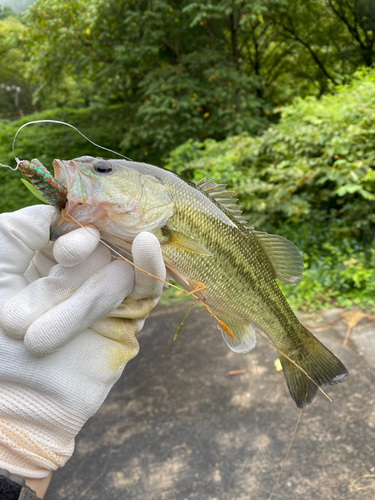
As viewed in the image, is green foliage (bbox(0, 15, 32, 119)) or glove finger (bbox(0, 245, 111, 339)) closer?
glove finger (bbox(0, 245, 111, 339))

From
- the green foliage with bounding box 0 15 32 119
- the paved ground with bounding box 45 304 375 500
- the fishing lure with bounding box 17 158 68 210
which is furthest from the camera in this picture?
the green foliage with bounding box 0 15 32 119

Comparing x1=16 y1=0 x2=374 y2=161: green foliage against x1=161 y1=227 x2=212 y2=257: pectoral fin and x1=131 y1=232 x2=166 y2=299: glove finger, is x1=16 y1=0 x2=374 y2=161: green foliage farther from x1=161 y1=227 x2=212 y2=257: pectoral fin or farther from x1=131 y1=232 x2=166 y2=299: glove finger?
x1=131 y1=232 x2=166 y2=299: glove finger

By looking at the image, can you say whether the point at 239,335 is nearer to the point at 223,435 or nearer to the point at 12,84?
the point at 223,435

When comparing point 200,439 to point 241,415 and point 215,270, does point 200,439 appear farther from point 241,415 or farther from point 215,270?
point 215,270

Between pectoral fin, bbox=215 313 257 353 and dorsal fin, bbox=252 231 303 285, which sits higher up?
dorsal fin, bbox=252 231 303 285

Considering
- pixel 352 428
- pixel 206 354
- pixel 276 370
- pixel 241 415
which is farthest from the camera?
pixel 206 354

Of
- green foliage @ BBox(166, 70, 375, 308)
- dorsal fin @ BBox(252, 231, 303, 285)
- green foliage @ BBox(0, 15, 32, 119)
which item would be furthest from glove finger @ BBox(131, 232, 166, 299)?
green foliage @ BBox(0, 15, 32, 119)

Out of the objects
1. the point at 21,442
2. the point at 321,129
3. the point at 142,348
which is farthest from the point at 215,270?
the point at 321,129
